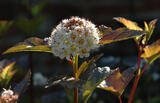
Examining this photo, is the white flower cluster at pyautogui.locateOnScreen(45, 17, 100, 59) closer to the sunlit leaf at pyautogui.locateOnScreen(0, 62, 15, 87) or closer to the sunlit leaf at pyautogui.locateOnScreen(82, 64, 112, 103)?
the sunlit leaf at pyautogui.locateOnScreen(82, 64, 112, 103)

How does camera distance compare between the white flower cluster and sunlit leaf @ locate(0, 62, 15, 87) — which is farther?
sunlit leaf @ locate(0, 62, 15, 87)

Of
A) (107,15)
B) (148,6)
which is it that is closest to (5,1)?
(107,15)

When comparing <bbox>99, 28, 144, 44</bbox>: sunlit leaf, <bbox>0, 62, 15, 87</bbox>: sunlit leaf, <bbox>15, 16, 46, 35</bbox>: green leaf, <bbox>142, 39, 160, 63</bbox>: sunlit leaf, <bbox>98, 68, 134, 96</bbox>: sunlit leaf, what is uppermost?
<bbox>15, 16, 46, 35</bbox>: green leaf

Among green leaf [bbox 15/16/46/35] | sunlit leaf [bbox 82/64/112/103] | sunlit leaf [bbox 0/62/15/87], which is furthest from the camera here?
green leaf [bbox 15/16/46/35]

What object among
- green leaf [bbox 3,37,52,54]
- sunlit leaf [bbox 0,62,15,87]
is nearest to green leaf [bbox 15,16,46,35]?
sunlit leaf [bbox 0,62,15,87]

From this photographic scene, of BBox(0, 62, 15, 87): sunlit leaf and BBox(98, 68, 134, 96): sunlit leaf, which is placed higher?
BBox(0, 62, 15, 87): sunlit leaf

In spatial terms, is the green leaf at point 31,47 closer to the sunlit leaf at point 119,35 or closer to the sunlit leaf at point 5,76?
the sunlit leaf at point 119,35

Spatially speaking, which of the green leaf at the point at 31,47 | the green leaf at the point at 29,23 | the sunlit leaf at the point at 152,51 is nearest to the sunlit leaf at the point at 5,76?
the green leaf at the point at 31,47

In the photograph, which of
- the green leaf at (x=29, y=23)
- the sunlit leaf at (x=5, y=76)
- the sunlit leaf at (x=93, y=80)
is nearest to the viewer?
the sunlit leaf at (x=93, y=80)

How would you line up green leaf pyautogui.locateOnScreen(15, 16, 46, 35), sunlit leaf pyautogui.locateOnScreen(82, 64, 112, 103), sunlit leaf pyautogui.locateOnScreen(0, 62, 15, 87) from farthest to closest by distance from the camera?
green leaf pyautogui.locateOnScreen(15, 16, 46, 35), sunlit leaf pyautogui.locateOnScreen(0, 62, 15, 87), sunlit leaf pyautogui.locateOnScreen(82, 64, 112, 103)
